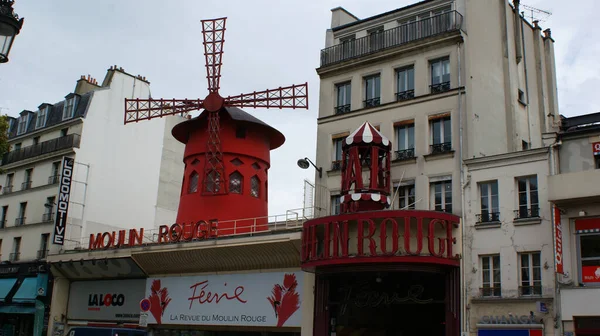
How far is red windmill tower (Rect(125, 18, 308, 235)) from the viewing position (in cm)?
2181

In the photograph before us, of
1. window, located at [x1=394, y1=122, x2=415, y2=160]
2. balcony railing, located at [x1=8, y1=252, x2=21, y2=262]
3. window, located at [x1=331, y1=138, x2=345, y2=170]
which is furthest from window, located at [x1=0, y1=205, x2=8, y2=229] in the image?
window, located at [x1=394, y1=122, x2=415, y2=160]

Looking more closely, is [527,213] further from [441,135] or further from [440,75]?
[440,75]

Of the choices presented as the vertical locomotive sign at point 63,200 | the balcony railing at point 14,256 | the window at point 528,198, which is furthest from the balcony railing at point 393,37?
the balcony railing at point 14,256

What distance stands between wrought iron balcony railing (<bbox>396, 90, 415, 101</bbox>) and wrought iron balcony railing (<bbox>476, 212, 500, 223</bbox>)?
3.56m

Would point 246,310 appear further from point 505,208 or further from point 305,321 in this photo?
point 505,208

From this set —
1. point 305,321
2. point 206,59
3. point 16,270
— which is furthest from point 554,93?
point 16,270

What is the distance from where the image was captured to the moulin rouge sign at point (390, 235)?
1454 centimetres

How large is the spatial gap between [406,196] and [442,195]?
95 centimetres

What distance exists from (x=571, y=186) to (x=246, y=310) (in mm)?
9507

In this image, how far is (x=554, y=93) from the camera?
20.0 metres

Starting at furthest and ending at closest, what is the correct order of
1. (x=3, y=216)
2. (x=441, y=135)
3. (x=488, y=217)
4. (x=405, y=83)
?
(x=3, y=216) < (x=405, y=83) < (x=441, y=135) < (x=488, y=217)

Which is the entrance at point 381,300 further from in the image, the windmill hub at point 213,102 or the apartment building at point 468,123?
the windmill hub at point 213,102

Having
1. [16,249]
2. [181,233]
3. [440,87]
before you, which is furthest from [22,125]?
[440,87]

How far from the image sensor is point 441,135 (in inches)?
635
